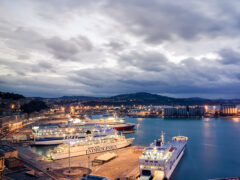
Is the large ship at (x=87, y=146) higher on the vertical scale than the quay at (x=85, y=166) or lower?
higher

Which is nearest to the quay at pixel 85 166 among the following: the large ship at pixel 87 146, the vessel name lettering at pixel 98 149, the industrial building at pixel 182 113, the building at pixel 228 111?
the large ship at pixel 87 146

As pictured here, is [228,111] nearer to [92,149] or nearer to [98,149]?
[98,149]

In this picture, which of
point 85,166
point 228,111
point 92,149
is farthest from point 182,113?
point 85,166

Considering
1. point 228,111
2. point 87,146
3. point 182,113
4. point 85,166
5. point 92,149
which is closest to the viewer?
point 85,166

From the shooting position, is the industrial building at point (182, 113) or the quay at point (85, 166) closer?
the quay at point (85, 166)

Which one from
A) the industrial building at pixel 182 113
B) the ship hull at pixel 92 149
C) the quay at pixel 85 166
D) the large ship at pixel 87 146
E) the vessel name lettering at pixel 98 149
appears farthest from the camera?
the industrial building at pixel 182 113

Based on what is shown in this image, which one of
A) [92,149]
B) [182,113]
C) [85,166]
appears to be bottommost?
[182,113]

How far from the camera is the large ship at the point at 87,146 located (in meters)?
24.8

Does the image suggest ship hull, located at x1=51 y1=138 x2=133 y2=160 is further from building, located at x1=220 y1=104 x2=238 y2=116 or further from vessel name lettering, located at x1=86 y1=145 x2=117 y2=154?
building, located at x1=220 y1=104 x2=238 y2=116

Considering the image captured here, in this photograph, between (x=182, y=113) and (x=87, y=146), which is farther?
(x=182, y=113)

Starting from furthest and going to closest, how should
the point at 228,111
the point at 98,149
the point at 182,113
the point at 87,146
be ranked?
the point at 228,111 → the point at 182,113 → the point at 98,149 → the point at 87,146

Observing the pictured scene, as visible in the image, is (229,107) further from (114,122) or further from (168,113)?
(114,122)

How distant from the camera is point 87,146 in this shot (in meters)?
26.8

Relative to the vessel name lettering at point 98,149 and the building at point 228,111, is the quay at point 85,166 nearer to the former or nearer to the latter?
the vessel name lettering at point 98,149
